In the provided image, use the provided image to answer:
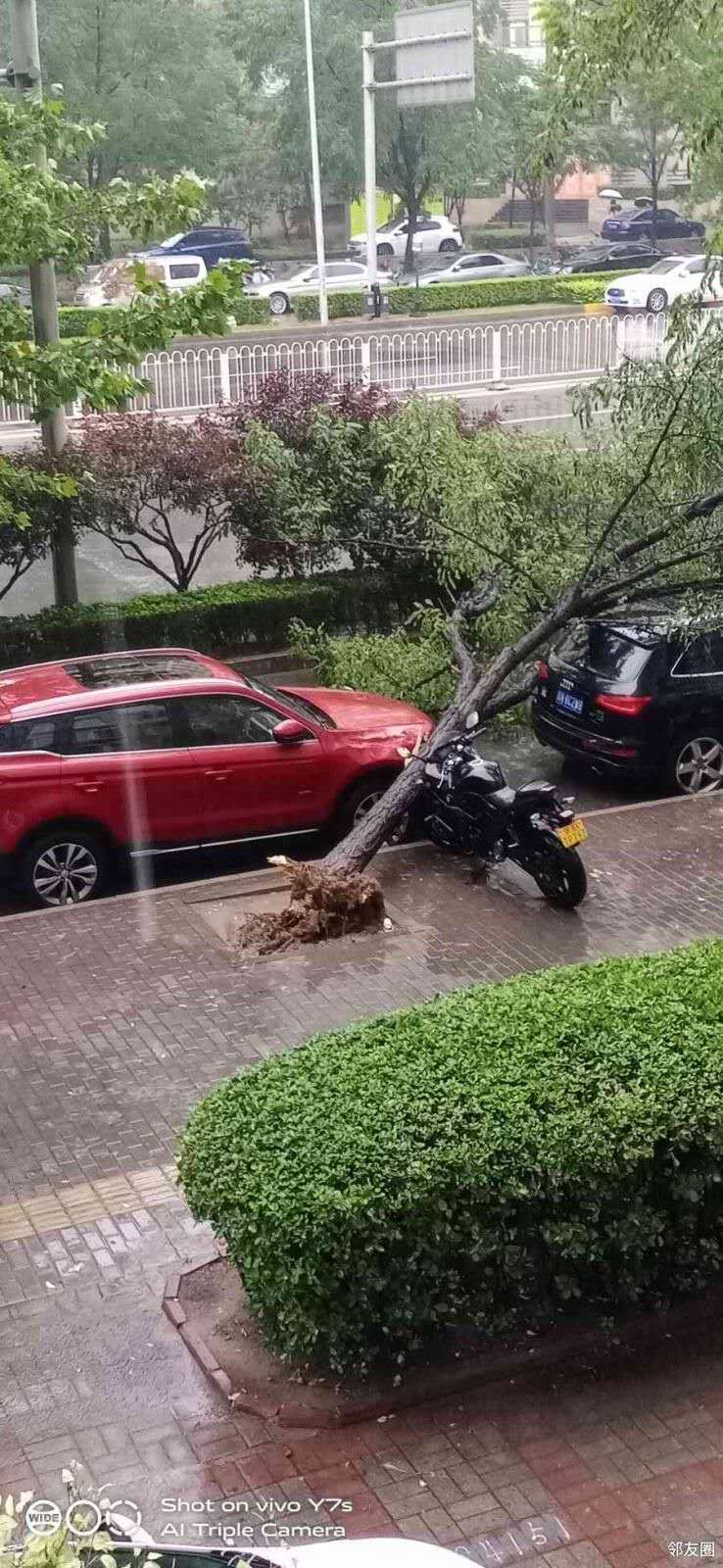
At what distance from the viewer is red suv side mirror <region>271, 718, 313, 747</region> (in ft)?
34.2

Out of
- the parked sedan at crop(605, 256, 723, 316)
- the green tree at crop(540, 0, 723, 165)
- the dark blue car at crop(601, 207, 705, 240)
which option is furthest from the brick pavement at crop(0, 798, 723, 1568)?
the dark blue car at crop(601, 207, 705, 240)

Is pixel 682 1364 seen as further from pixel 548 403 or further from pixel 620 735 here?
pixel 548 403

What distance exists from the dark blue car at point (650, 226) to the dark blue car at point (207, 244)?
12.8 feet

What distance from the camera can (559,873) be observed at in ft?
31.9

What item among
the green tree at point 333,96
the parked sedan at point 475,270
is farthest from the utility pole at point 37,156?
the parked sedan at point 475,270

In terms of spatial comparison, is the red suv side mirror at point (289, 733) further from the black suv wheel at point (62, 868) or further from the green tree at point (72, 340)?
the green tree at point (72, 340)

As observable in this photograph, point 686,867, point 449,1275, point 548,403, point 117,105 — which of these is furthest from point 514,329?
point 449,1275

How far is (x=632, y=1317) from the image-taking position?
5.70 meters

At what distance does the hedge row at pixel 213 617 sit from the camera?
14484 mm

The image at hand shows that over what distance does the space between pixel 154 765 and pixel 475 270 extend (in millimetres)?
11270

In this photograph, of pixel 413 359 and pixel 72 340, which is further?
pixel 413 359

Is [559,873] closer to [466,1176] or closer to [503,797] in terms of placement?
[503,797]

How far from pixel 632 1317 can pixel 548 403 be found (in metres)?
15.4

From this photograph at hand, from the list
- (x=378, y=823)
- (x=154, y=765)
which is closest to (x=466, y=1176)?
(x=378, y=823)
